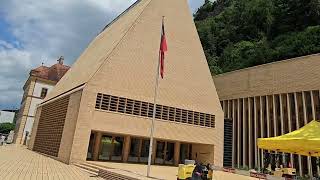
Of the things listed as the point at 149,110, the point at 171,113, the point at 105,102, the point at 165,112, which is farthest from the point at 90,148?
the point at 171,113

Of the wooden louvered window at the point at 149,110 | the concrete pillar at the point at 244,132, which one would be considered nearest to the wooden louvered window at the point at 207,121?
the wooden louvered window at the point at 149,110

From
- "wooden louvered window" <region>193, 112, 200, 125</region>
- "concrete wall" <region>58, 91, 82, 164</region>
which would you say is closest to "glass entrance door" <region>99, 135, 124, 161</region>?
"concrete wall" <region>58, 91, 82, 164</region>

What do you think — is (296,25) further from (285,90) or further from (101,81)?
(101,81)

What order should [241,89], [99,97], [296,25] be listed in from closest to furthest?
[99,97]
[241,89]
[296,25]

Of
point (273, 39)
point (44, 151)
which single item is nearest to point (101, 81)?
point (44, 151)

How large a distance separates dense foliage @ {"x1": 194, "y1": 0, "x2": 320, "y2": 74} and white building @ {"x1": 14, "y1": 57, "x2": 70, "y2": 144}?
26266 mm

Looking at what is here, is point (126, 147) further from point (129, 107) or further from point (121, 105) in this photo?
point (121, 105)

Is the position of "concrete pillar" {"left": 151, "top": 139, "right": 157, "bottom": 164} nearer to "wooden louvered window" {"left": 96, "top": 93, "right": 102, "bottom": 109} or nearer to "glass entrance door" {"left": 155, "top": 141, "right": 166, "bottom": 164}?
"glass entrance door" {"left": 155, "top": 141, "right": 166, "bottom": 164}

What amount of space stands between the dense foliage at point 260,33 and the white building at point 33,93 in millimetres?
26266

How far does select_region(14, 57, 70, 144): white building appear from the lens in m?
43.8

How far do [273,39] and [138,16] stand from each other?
94.4 ft

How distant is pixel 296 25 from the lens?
4384 centimetres

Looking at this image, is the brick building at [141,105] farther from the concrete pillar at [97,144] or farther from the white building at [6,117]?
the white building at [6,117]

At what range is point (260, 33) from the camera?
48.1m
